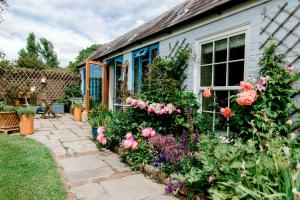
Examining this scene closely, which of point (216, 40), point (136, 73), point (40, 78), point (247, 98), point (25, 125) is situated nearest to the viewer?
point (247, 98)

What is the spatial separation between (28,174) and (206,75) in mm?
3774

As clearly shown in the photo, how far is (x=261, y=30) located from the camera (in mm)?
3715

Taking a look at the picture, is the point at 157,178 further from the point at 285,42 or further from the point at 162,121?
the point at 285,42

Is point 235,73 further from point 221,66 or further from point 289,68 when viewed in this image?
point 289,68

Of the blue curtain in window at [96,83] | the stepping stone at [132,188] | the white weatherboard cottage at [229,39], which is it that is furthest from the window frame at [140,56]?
the stepping stone at [132,188]

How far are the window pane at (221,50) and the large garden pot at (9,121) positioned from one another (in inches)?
238

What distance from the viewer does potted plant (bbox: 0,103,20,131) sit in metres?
6.71

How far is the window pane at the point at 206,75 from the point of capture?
481 cm

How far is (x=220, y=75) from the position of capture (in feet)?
14.9

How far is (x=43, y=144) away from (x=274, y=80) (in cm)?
511

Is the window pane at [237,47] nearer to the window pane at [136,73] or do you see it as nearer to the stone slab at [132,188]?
the stone slab at [132,188]

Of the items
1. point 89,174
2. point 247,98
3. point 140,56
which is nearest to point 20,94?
point 140,56

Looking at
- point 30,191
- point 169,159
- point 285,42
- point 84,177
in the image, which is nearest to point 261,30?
point 285,42

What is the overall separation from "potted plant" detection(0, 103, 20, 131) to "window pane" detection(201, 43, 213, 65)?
18.7 feet
